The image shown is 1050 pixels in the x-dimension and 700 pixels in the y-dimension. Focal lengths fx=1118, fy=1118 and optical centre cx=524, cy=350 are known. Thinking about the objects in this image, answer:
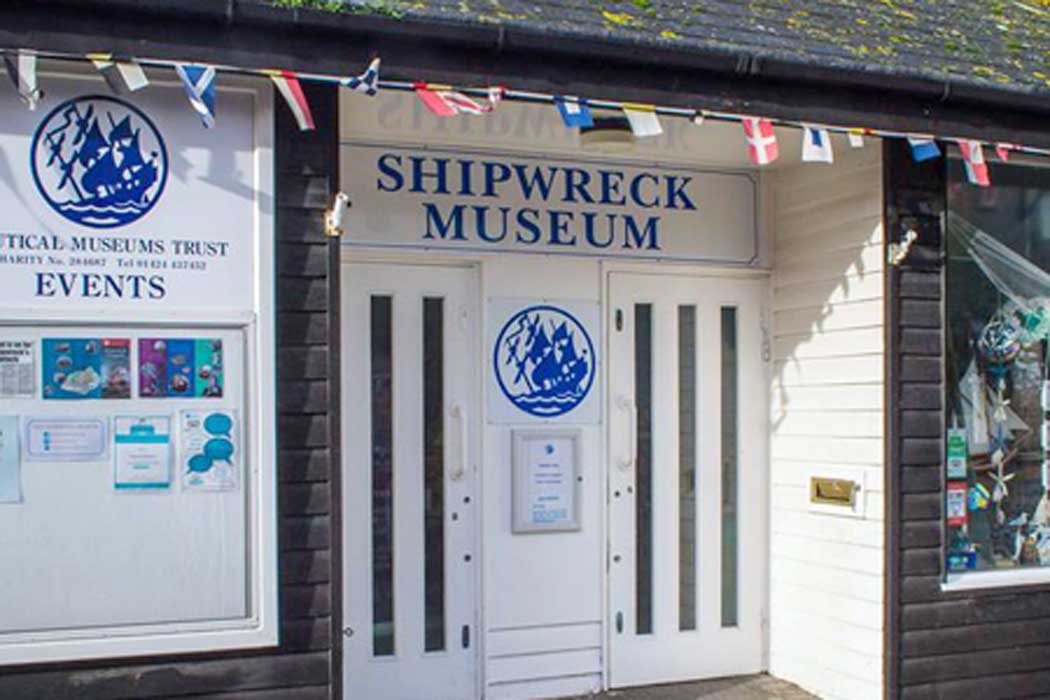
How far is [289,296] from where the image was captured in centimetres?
416

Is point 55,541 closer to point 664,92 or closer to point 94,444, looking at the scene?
point 94,444

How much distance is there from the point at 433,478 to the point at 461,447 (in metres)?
0.20

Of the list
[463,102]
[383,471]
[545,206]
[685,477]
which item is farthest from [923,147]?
[383,471]

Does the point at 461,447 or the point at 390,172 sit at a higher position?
the point at 390,172

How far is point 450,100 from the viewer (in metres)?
4.20

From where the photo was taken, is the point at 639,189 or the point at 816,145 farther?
the point at 639,189

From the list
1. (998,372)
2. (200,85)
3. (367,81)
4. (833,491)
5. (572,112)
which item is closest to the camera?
(200,85)

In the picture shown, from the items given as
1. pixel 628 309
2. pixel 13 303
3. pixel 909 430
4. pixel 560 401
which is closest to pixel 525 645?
pixel 560 401

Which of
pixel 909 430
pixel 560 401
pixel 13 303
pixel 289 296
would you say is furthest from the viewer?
pixel 560 401

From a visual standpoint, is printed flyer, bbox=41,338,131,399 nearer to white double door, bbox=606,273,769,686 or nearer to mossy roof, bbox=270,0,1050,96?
mossy roof, bbox=270,0,1050,96

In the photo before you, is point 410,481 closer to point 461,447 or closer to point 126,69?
point 461,447

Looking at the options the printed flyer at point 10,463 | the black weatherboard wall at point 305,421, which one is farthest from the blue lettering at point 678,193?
the printed flyer at point 10,463

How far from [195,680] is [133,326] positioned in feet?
4.21

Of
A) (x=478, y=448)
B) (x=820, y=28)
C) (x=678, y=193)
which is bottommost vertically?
(x=478, y=448)
